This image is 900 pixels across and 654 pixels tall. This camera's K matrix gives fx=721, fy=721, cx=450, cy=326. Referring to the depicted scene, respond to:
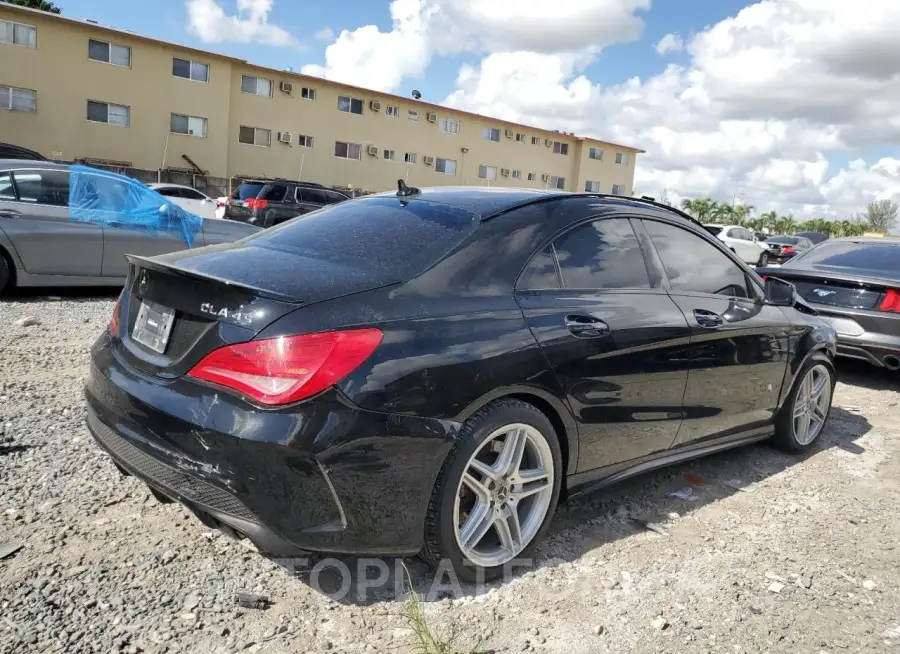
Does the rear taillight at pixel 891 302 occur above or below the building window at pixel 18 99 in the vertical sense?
below

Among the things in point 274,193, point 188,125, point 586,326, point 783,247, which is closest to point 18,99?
point 188,125

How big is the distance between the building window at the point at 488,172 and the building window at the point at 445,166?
199cm

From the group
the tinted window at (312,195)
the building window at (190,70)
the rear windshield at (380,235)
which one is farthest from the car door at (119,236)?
the building window at (190,70)

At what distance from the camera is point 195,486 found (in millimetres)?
2383

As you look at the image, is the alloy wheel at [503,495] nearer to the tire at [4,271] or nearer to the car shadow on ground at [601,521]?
the car shadow on ground at [601,521]

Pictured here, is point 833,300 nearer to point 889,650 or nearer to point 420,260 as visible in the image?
point 889,650

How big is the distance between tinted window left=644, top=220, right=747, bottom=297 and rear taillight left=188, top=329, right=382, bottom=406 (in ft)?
6.38

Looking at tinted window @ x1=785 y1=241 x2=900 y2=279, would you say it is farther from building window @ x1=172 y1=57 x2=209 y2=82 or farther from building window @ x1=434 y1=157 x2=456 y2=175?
building window @ x1=434 y1=157 x2=456 y2=175

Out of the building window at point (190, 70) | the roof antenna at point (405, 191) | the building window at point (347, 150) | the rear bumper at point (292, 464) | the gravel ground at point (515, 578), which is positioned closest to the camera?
the rear bumper at point (292, 464)

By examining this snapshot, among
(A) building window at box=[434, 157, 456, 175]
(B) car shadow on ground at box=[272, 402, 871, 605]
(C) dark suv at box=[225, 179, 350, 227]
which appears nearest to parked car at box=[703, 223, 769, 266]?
(C) dark suv at box=[225, 179, 350, 227]

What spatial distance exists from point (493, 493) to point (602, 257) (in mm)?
1218

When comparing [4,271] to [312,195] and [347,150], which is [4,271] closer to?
[312,195]

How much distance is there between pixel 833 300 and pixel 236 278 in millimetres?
5820

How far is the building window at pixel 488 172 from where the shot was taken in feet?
135
